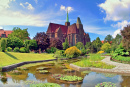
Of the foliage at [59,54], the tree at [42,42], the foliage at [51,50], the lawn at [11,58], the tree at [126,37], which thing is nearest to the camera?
the lawn at [11,58]

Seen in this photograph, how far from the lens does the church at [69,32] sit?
74.9m

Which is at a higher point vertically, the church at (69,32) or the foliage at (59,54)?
the church at (69,32)

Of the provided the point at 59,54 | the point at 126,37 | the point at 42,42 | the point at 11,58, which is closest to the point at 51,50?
the point at 42,42

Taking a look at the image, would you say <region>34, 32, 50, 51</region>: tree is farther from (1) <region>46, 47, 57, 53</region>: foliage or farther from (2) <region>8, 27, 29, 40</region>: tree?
(2) <region>8, 27, 29, 40</region>: tree

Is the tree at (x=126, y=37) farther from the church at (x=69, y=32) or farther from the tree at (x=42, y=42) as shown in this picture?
the church at (x=69, y=32)

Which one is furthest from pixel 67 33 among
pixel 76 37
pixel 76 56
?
pixel 76 56

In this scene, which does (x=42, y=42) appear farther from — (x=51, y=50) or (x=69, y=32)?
(x=69, y=32)

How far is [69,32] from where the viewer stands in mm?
81375

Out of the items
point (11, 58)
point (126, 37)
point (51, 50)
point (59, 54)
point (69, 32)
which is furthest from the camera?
point (69, 32)

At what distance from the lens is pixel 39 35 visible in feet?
128

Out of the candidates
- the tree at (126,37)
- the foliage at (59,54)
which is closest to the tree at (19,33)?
the foliage at (59,54)

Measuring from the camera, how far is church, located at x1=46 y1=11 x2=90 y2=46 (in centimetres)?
7494

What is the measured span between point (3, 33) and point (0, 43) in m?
53.9

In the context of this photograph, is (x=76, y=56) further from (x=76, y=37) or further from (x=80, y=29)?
(x=80, y=29)
